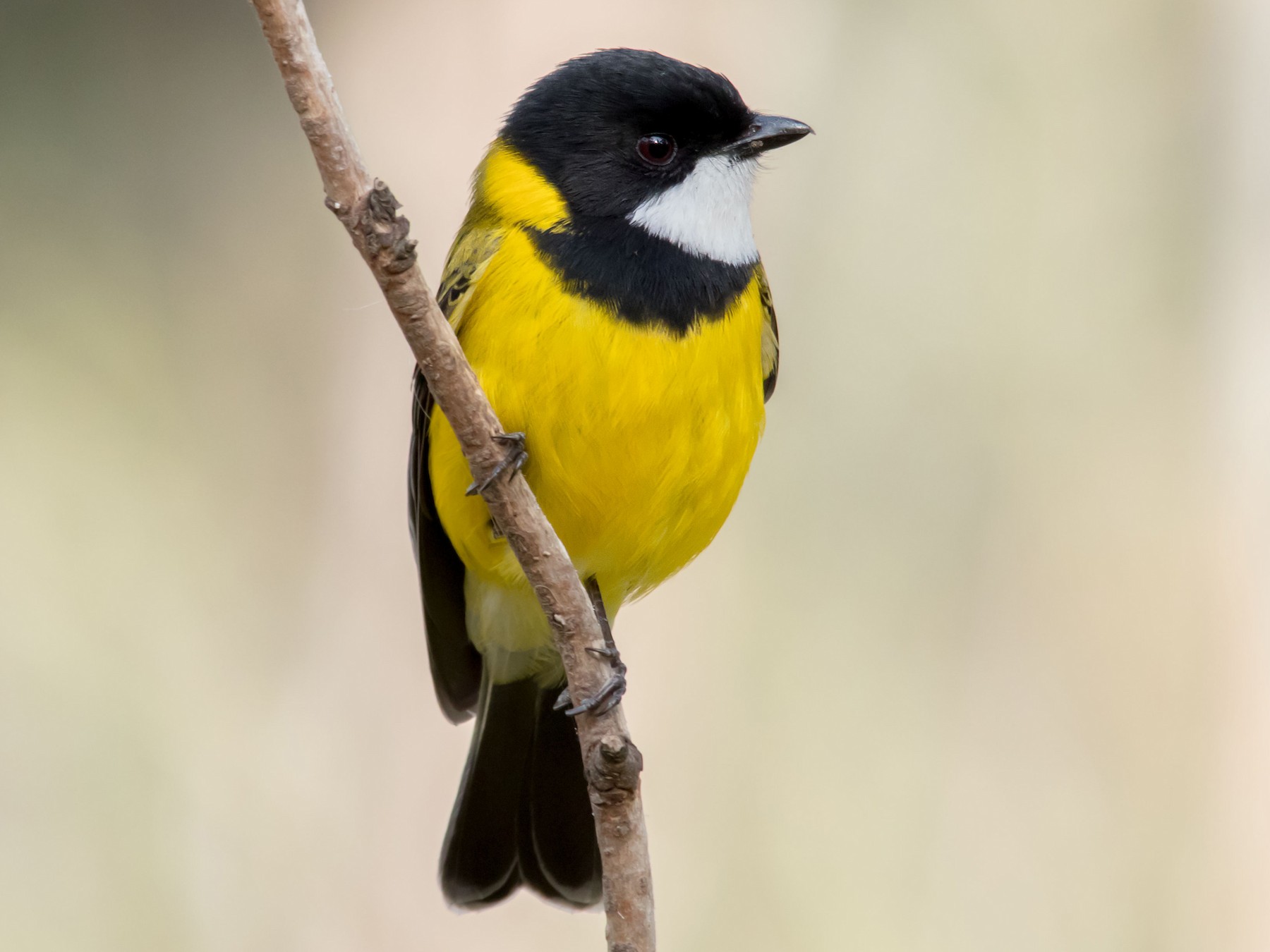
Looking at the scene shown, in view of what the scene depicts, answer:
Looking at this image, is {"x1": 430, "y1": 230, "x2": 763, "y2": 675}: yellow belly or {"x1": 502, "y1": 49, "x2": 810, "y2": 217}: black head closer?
{"x1": 430, "y1": 230, "x2": 763, "y2": 675}: yellow belly

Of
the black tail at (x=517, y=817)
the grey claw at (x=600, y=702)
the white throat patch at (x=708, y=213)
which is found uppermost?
the white throat patch at (x=708, y=213)

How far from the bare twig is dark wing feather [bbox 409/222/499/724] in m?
0.84

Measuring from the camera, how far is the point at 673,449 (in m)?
3.41

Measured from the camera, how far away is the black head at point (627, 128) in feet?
11.5

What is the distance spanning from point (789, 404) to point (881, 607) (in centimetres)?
97

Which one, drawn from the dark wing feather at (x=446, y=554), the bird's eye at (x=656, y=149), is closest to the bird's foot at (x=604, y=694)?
the dark wing feather at (x=446, y=554)

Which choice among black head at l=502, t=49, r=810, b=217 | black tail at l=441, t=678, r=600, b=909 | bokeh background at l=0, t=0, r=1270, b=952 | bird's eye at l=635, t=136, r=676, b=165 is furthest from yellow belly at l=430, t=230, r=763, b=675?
bokeh background at l=0, t=0, r=1270, b=952

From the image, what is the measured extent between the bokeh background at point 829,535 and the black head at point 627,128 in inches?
76.4

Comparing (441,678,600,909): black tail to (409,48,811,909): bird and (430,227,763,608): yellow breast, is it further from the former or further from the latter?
(430,227,763,608): yellow breast

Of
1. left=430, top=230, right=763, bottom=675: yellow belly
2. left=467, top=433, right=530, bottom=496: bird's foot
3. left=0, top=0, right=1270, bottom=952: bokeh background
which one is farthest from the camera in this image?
left=0, top=0, right=1270, bottom=952: bokeh background

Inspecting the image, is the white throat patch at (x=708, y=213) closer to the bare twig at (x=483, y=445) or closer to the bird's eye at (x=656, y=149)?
the bird's eye at (x=656, y=149)

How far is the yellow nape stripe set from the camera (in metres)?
3.47

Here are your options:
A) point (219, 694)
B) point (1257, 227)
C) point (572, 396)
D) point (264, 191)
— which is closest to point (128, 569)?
point (219, 694)

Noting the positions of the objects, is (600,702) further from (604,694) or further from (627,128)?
(627,128)
